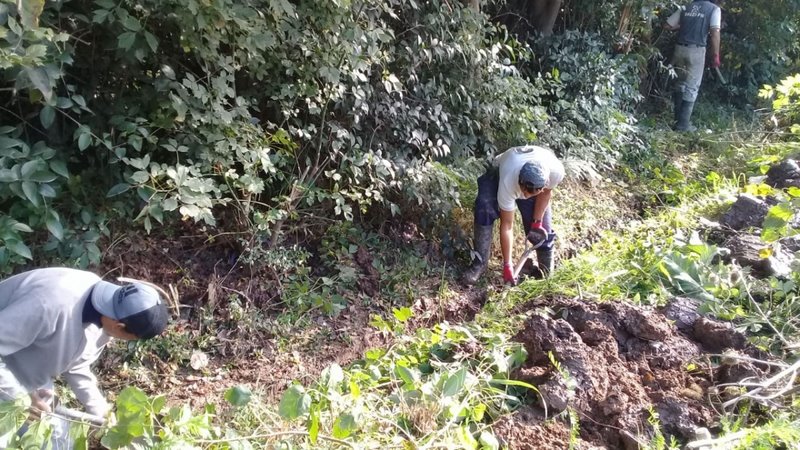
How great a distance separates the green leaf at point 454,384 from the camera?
8.02 feet

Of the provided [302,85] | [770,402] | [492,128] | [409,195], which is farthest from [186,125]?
[770,402]

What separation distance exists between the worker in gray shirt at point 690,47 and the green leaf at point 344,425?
6.93 metres

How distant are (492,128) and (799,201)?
262 cm

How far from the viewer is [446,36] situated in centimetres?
462

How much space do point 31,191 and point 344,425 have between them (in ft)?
5.82

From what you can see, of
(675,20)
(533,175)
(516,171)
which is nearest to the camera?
Answer: (533,175)

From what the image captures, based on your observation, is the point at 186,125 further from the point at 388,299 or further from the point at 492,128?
the point at 492,128

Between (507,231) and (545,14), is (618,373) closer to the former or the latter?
(507,231)

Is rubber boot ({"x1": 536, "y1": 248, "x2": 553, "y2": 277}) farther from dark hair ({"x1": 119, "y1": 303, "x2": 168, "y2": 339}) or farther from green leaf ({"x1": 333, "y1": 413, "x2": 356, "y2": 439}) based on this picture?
dark hair ({"x1": 119, "y1": 303, "x2": 168, "y2": 339})

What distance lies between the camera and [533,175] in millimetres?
3729

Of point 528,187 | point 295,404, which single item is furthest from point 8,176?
point 528,187

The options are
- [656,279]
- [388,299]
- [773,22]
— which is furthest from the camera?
[773,22]

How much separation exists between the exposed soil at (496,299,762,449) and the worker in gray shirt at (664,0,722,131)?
519cm

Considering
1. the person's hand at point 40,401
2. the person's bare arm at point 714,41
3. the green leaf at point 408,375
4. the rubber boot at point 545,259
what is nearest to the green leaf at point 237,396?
the person's hand at point 40,401
